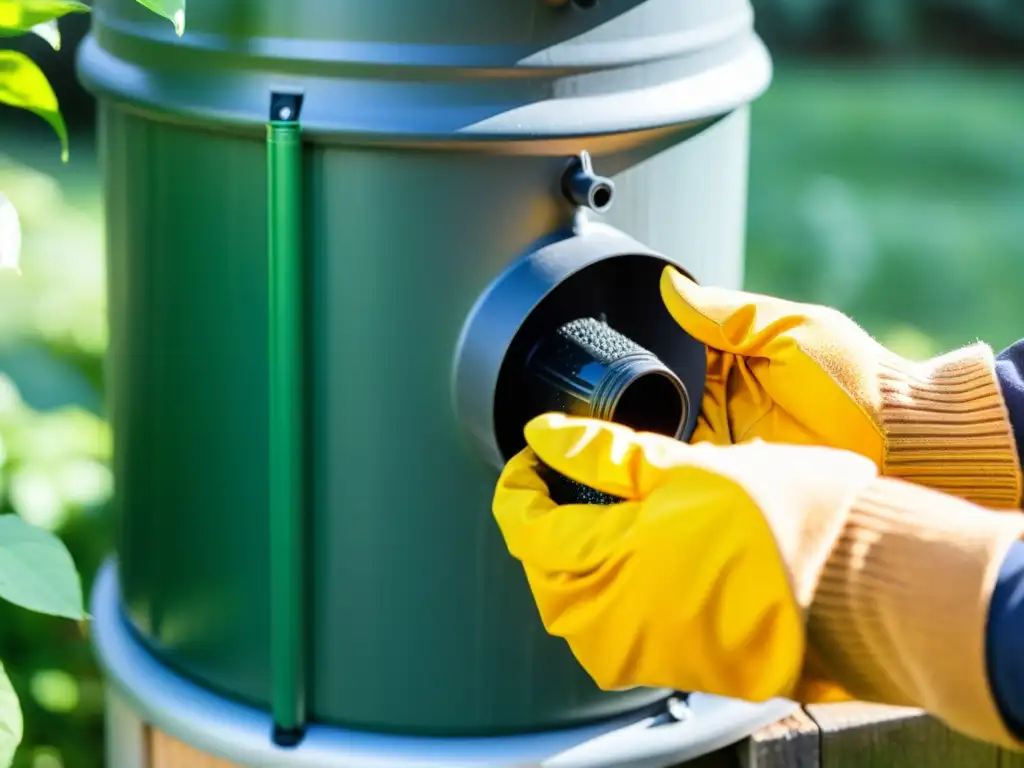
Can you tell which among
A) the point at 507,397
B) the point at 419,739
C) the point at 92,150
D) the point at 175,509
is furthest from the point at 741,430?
the point at 92,150

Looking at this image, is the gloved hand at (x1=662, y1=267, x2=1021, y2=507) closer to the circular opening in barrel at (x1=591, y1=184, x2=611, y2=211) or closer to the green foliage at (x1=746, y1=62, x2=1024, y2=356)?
the circular opening in barrel at (x1=591, y1=184, x2=611, y2=211)

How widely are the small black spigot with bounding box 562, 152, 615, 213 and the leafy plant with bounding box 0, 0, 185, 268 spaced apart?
38 centimetres

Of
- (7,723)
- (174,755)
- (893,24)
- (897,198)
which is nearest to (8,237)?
(7,723)

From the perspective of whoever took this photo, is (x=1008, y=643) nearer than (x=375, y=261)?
Yes

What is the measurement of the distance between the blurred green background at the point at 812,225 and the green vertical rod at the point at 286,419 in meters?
Answer: 0.52

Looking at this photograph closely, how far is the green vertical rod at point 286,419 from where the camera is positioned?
52.2 inches

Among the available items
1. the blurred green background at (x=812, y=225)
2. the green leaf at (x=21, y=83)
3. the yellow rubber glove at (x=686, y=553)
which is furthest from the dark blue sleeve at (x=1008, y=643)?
the blurred green background at (x=812, y=225)

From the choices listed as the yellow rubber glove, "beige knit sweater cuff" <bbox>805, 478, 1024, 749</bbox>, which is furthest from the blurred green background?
"beige knit sweater cuff" <bbox>805, 478, 1024, 749</bbox>

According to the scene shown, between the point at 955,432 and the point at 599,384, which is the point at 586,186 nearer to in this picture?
the point at 599,384

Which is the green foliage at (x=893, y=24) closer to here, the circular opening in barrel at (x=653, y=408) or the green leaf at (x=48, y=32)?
the circular opening in barrel at (x=653, y=408)

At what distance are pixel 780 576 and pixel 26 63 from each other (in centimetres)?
77

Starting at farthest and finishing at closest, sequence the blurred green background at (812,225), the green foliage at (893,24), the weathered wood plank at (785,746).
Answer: the green foliage at (893,24), the blurred green background at (812,225), the weathered wood plank at (785,746)

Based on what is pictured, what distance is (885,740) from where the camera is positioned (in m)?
1.56

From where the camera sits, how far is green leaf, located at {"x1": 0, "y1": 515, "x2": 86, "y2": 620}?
3.24ft
